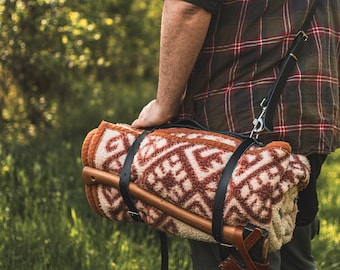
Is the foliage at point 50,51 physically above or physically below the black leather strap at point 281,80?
below

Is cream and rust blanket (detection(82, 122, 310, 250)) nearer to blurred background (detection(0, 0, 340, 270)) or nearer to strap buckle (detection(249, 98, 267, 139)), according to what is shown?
strap buckle (detection(249, 98, 267, 139))

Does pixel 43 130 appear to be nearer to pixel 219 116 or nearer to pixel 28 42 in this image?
pixel 28 42

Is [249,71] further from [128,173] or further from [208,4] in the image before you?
[128,173]

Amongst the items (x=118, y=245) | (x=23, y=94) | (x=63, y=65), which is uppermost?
(x=63, y=65)

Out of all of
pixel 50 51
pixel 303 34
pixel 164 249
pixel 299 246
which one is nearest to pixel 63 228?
pixel 164 249

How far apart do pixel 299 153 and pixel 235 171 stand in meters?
0.29

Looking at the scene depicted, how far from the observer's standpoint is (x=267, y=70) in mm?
1766

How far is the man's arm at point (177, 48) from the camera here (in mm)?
1653

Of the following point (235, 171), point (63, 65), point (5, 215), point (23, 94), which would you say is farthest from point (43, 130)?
point (235, 171)

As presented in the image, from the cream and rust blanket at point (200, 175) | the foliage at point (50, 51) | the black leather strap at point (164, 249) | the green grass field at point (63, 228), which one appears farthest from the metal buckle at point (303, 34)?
the foliage at point (50, 51)

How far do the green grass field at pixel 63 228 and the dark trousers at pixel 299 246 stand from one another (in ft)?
2.79

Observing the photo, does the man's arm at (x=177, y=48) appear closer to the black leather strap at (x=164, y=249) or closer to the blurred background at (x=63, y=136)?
the black leather strap at (x=164, y=249)

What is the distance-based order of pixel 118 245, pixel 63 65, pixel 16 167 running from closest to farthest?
pixel 118 245 < pixel 16 167 < pixel 63 65

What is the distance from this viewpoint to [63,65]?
4320 mm
